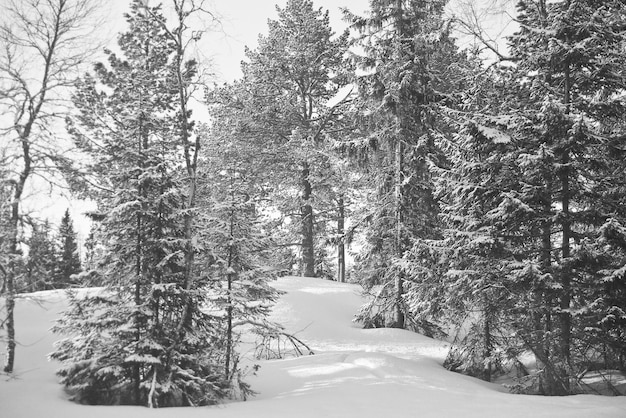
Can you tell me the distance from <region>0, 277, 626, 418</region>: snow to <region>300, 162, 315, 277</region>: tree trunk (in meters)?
9.54

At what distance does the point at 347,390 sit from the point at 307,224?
53.4ft

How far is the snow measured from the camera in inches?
318

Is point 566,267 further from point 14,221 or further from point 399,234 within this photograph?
point 14,221

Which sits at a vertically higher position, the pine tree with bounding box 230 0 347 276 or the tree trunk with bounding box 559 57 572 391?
the pine tree with bounding box 230 0 347 276

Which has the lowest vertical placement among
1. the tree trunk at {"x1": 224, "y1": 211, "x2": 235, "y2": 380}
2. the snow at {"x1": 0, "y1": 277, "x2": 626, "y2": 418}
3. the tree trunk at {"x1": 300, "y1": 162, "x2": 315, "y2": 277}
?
the snow at {"x1": 0, "y1": 277, "x2": 626, "y2": 418}

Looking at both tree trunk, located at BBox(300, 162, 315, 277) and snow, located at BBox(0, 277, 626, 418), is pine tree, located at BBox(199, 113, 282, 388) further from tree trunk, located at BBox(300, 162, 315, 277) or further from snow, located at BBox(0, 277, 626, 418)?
tree trunk, located at BBox(300, 162, 315, 277)

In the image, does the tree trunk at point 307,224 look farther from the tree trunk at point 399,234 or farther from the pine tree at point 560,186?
the pine tree at point 560,186

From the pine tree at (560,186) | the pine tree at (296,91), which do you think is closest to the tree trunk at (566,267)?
the pine tree at (560,186)

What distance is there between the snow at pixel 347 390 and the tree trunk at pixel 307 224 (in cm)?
954

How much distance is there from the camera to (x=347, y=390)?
389 inches

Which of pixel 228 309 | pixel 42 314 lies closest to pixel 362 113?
pixel 228 309

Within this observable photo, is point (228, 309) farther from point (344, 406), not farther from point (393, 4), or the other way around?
point (393, 4)

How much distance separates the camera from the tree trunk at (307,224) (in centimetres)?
2577

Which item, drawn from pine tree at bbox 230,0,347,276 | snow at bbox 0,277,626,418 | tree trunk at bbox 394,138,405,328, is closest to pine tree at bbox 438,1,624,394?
snow at bbox 0,277,626,418
